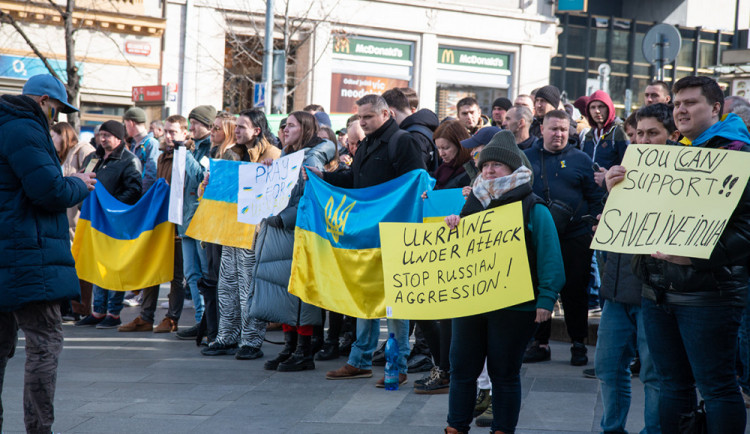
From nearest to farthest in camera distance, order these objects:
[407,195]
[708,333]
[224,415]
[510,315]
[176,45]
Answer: [708,333]
[510,315]
[224,415]
[407,195]
[176,45]

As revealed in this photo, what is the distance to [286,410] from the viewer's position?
232 inches

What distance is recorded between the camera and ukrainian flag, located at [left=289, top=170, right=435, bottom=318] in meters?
6.49

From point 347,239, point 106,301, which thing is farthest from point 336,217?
point 106,301

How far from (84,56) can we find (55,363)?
65.1 feet

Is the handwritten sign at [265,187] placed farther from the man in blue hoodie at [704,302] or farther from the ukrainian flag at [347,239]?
the man in blue hoodie at [704,302]

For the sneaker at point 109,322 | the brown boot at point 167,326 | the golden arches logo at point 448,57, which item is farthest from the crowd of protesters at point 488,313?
the golden arches logo at point 448,57

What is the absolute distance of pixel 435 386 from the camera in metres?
6.27

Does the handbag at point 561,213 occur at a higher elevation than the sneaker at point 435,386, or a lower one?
higher

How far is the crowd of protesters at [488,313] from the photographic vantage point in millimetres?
3959

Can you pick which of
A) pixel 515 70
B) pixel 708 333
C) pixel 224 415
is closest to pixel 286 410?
pixel 224 415

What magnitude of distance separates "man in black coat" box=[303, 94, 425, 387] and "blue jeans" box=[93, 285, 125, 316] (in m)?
3.77

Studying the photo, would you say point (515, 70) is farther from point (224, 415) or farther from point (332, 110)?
point (224, 415)

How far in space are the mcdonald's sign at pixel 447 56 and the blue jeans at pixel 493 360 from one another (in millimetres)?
23545

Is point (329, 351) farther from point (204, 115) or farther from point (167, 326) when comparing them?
point (204, 115)
